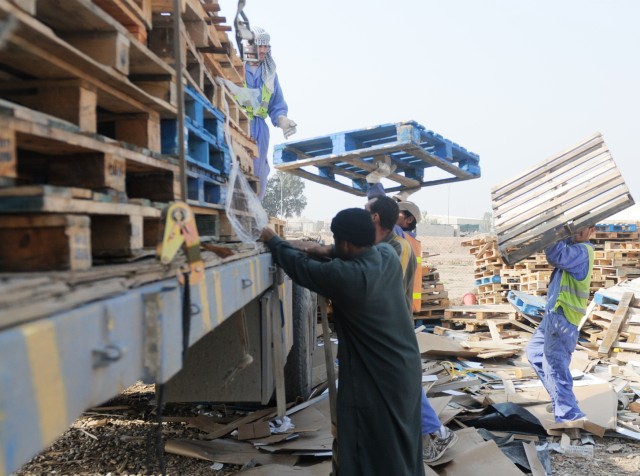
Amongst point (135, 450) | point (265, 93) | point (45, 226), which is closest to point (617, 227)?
point (265, 93)

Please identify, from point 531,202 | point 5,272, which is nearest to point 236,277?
point 5,272

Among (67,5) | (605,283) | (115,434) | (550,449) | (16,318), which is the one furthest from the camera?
(605,283)

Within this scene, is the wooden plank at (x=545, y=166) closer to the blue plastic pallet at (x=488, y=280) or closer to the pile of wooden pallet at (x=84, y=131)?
the pile of wooden pallet at (x=84, y=131)

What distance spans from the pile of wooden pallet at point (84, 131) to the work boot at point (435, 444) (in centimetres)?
268

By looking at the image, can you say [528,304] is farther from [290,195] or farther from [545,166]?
[290,195]

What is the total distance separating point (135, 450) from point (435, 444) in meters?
2.33

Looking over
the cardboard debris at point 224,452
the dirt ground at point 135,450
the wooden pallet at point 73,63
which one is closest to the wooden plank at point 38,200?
the wooden pallet at point 73,63

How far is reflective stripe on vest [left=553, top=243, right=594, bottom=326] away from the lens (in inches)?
211

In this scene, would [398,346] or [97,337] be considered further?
[398,346]

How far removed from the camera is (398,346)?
121 inches

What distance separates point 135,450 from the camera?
4168mm

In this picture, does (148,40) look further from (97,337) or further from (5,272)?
(97,337)

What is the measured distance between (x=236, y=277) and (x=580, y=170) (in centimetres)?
522

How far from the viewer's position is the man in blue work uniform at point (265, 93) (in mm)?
5727
